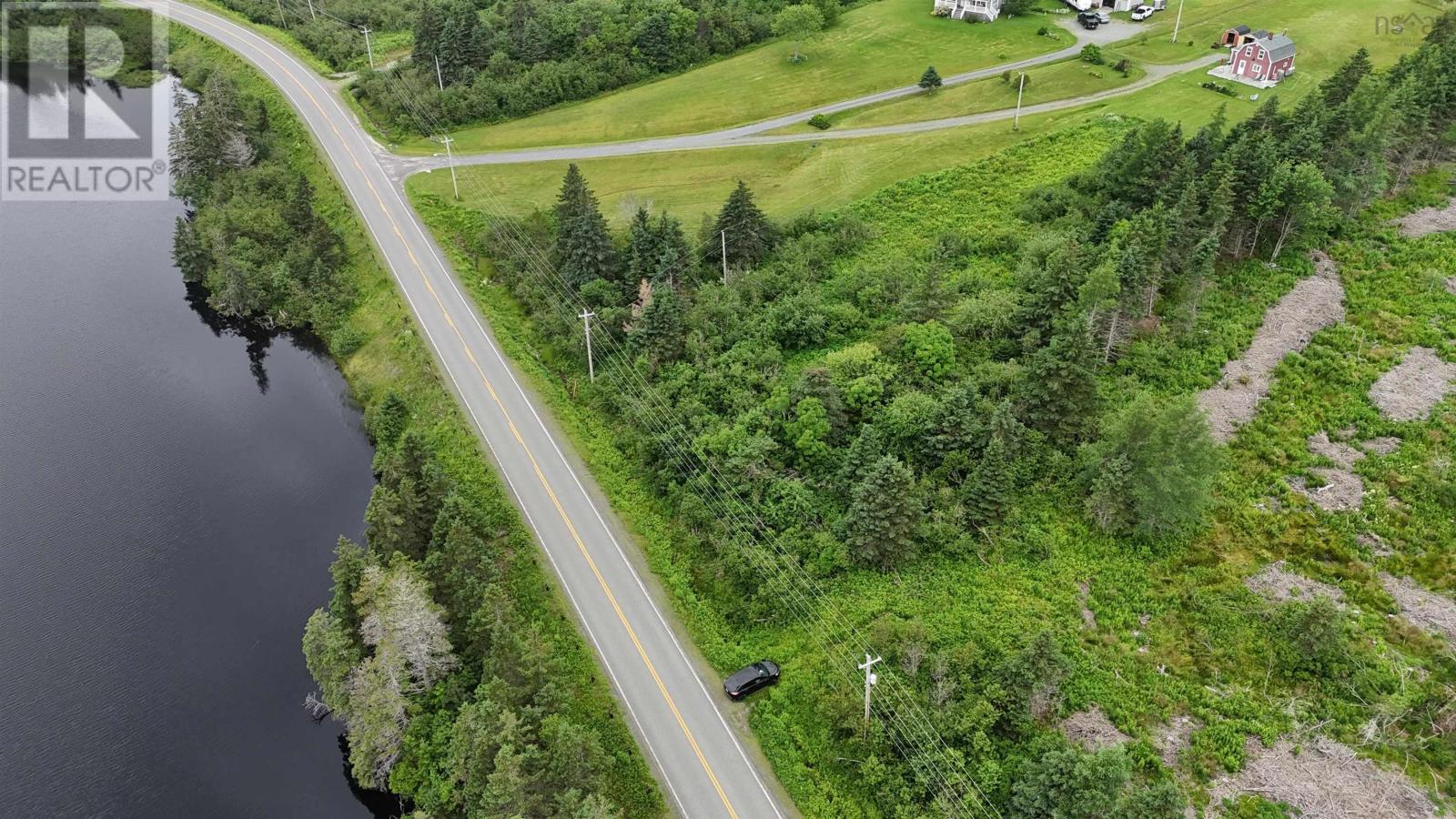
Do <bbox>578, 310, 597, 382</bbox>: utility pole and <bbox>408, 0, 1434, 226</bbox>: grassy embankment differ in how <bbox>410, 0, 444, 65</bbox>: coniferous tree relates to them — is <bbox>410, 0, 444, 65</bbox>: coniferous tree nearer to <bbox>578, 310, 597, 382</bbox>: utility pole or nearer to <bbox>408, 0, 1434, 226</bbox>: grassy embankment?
<bbox>408, 0, 1434, 226</bbox>: grassy embankment

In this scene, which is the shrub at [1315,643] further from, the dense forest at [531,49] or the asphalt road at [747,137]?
the dense forest at [531,49]

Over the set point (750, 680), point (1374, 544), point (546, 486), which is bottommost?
point (750, 680)

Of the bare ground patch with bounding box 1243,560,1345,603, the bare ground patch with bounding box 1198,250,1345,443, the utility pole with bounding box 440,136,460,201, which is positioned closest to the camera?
the bare ground patch with bounding box 1243,560,1345,603

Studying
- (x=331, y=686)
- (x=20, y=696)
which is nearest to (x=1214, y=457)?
(x=331, y=686)

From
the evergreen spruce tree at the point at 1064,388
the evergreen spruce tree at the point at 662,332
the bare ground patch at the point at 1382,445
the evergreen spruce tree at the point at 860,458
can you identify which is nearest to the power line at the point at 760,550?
the evergreen spruce tree at the point at 662,332

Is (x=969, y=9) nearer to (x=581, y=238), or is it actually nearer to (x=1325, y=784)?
(x=581, y=238)

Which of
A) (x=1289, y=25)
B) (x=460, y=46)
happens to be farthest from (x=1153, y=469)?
(x=1289, y=25)

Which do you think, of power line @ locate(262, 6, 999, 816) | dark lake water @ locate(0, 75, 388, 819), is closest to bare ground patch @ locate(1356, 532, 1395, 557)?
power line @ locate(262, 6, 999, 816)
